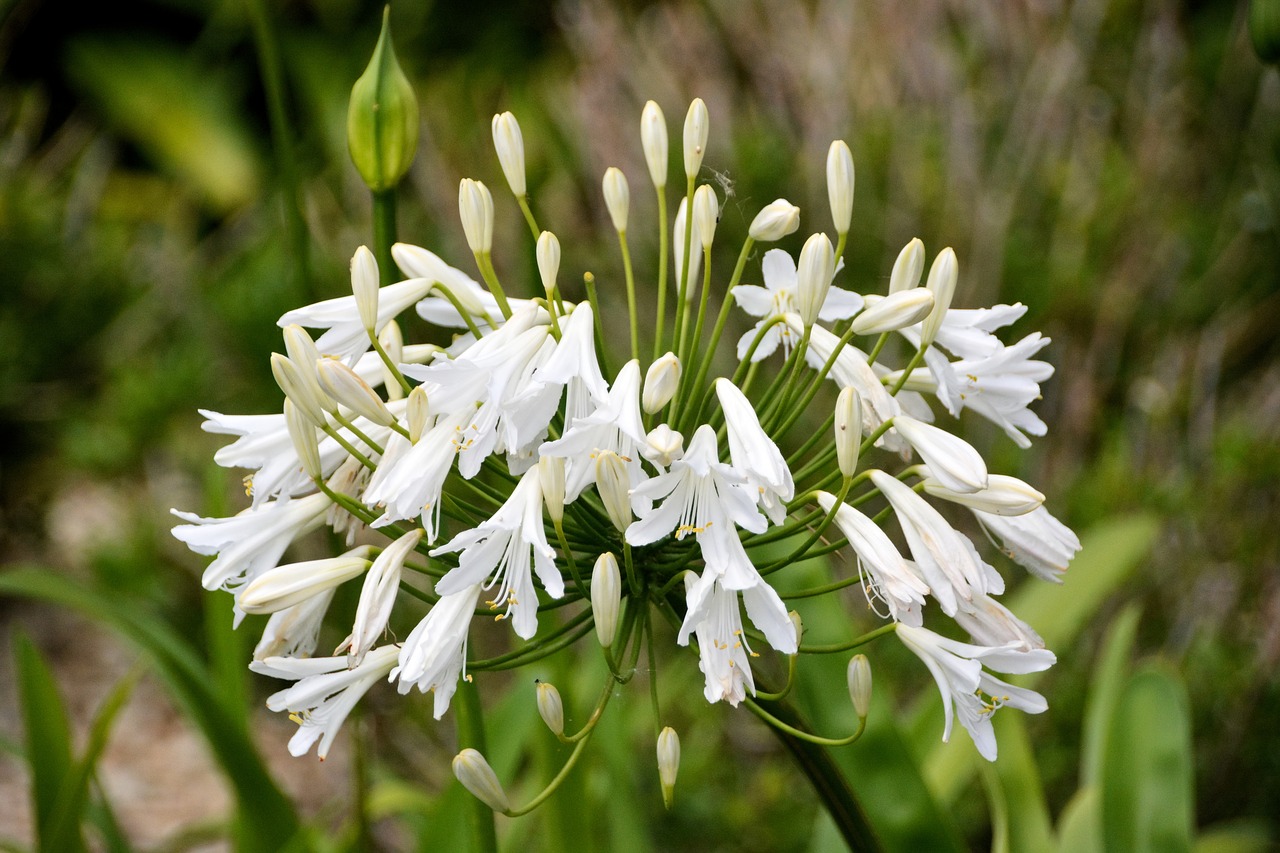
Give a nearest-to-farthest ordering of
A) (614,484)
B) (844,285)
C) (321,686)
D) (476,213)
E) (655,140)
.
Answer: (614,484) < (321,686) < (476,213) < (655,140) < (844,285)

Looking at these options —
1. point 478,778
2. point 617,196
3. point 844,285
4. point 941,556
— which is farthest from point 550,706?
point 844,285

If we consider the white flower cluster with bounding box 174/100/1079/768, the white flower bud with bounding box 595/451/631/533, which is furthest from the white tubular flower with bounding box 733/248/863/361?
the white flower bud with bounding box 595/451/631/533

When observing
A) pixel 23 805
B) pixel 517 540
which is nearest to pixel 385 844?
pixel 23 805

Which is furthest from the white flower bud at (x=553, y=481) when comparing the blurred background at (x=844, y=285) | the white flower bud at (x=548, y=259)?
the blurred background at (x=844, y=285)

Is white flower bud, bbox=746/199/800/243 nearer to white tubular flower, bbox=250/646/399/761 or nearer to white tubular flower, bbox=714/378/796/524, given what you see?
white tubular flower, bbox=714/378/796/524

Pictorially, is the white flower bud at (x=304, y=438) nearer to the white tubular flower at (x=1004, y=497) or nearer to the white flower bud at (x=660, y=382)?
the white flower bud at (x=660, y=382)

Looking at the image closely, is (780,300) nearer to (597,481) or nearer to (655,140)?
(655,140)

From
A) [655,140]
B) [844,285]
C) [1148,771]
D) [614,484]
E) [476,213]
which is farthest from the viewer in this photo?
[844,285]
